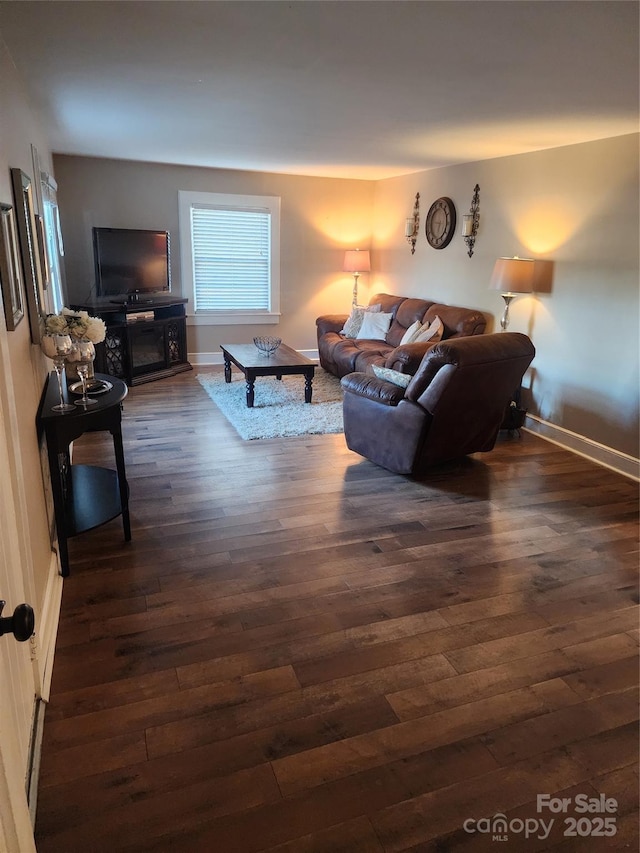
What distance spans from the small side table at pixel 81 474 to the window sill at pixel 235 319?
12.4 ft

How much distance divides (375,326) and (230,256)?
2.10 metres

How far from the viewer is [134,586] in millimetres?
2492

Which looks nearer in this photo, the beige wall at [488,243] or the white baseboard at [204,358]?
the beige wall at [488,243]

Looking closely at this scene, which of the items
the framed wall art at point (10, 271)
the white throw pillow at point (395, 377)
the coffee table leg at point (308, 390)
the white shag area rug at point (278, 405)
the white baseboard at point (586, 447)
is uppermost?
the framed wall art at point (10, 271)

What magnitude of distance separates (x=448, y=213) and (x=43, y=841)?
5781 millimetres

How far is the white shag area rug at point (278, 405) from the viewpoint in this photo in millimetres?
4660

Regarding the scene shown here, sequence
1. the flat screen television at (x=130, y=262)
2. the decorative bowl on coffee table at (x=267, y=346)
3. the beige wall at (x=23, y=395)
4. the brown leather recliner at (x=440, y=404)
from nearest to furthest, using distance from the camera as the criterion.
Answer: the beige wall at (x=23, y=395), the brown leather recliner at (x=440, y=404), the decorative bowl on coffee table at (x=267, y=346), the flat screen television at (x=130, y=262)

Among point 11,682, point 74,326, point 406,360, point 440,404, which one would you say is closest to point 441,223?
point 406,360

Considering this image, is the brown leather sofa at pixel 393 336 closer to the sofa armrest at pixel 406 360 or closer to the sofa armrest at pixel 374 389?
the sofa armrest at pixel 406 360

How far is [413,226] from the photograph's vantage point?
249 inches

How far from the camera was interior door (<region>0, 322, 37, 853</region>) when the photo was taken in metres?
0.91

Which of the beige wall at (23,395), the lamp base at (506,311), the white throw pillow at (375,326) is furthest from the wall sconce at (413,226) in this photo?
the beige wall at (23,395)

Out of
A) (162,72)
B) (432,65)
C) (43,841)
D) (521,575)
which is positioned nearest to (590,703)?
(521,575)

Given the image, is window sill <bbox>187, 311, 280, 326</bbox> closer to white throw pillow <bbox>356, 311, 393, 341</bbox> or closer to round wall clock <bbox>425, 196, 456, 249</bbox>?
white throw pillow <bbox>356, 311, 393, 341</bbox>
